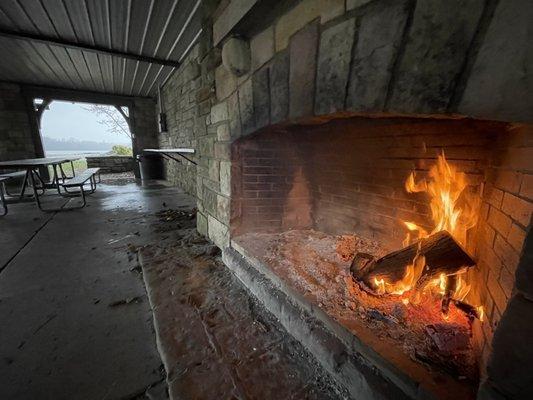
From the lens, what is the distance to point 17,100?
257 inches

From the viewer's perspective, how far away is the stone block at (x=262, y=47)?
5.15 feet

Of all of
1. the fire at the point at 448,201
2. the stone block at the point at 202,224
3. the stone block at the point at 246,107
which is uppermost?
the stone block at the point at 246,107

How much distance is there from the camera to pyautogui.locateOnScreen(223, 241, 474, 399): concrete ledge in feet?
2.97

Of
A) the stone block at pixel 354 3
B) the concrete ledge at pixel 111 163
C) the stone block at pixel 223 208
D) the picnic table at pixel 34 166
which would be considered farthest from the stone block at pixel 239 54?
the concrete ledge at pixel 111 163

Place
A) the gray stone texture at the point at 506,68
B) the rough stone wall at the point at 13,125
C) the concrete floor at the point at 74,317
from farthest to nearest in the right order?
the rough stone wall at the point at 13,125 → the concrete floor at the point at 74,317 → the gray stone texture at the point at 506,68

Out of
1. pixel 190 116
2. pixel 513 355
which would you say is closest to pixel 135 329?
pixel 513 355

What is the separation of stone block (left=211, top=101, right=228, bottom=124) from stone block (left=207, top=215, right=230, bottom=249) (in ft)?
3.34

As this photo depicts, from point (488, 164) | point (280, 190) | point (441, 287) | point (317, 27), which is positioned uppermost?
point (317, 27)

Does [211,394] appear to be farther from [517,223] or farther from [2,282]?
[2,282]

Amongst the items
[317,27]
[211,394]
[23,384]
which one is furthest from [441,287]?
[23,384]

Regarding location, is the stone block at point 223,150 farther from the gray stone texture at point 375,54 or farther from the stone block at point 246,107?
the gray stone texture at point 375,54

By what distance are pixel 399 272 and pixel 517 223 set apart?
641 millimetres

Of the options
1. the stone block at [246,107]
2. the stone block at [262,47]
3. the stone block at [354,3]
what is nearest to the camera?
the stone block at [354,3]

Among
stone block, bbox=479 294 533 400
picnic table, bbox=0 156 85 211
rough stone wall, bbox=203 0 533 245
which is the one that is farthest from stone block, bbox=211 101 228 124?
picnic table, bbox=0 156 85 211
